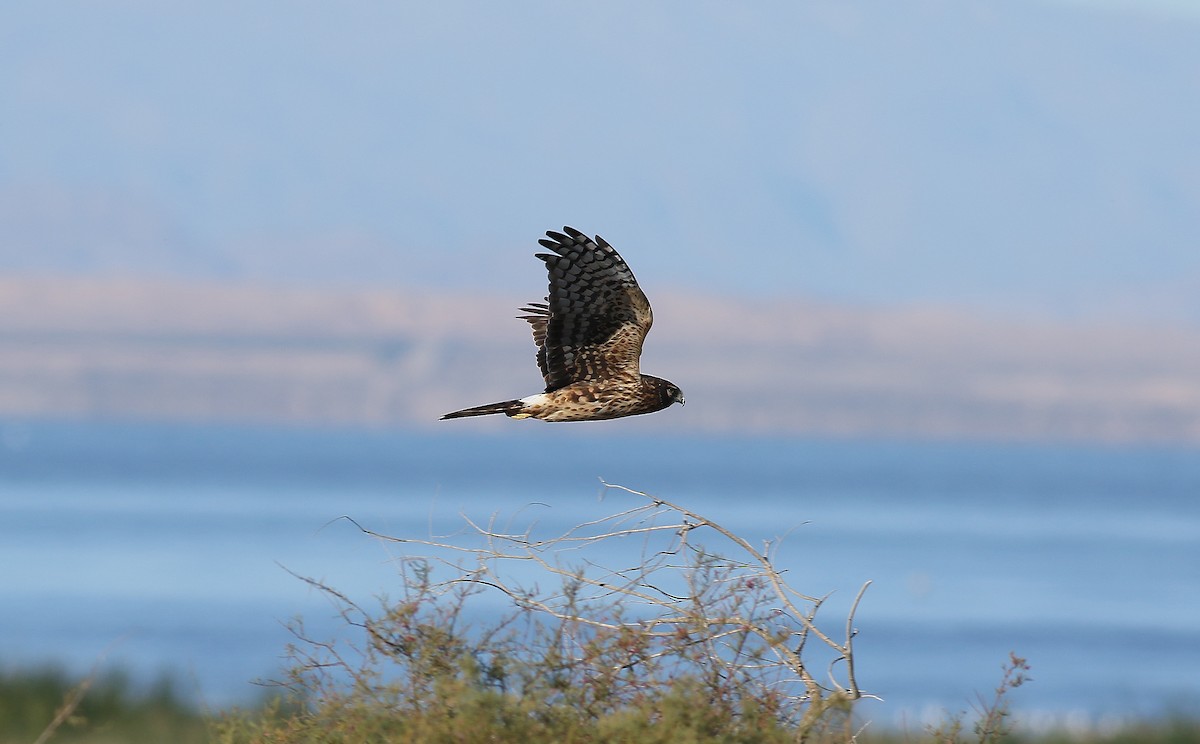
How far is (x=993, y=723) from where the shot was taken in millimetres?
5488

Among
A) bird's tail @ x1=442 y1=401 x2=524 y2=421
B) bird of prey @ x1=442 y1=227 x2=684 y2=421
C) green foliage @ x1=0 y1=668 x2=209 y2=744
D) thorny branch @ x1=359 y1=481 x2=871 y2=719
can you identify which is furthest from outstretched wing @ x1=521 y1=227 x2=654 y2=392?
green foliage @ x1=0 y1=668 x2=209 y2=744

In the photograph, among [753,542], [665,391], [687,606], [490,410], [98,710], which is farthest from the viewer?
[753,542]

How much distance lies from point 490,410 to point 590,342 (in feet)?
2.88

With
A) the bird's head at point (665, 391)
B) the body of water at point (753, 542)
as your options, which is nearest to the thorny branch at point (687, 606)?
the body of water at point (753, 542)

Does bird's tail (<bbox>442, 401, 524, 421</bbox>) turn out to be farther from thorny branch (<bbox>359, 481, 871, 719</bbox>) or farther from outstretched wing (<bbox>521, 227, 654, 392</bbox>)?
thorny branch (<bbox>359, 481, 871, 719</bbox>)

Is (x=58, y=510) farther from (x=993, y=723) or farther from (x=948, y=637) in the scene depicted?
(x=993, y=723)

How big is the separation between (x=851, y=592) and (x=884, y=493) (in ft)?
365

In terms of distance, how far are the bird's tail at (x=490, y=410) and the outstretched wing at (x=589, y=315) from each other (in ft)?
1.13

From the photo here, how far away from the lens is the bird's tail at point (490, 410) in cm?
739

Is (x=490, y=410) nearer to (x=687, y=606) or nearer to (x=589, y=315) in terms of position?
(x=589, y=315)

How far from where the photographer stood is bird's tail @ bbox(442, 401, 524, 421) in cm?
739

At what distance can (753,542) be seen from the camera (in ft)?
186

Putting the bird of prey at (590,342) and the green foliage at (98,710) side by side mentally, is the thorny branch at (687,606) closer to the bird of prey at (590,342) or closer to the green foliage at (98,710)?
the bird of prey at (590,342)

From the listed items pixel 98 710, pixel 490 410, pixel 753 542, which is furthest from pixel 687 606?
pixel 753 542
